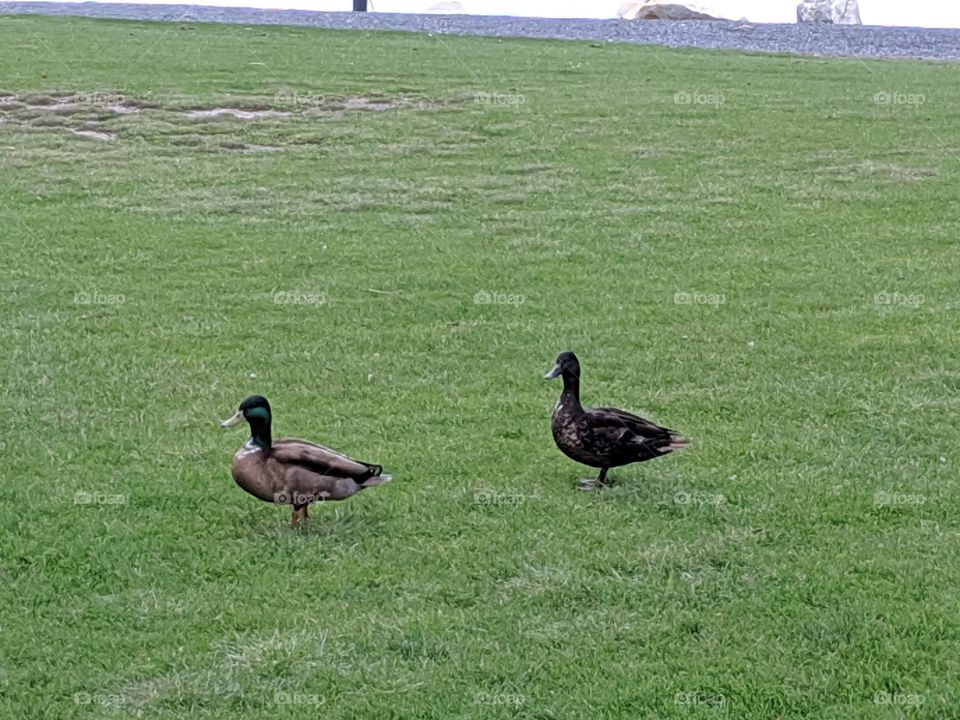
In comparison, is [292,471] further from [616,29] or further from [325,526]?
[616,29]

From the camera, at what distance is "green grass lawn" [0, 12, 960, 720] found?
5.82 meters

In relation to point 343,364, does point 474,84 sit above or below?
above

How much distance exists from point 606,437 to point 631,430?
151 mm

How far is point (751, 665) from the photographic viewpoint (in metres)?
5.74

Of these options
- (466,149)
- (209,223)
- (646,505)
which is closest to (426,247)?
(209,223)

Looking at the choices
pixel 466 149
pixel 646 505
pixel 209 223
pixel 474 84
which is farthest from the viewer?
pixel 474 84

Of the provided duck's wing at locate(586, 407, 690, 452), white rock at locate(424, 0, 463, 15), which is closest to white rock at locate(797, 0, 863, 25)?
white rock at locate(424, 0, 463, 15)

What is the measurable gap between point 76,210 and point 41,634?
9.46m

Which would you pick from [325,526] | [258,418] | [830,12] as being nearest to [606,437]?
[325,526]

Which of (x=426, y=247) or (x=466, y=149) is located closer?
(x=426, y=247)

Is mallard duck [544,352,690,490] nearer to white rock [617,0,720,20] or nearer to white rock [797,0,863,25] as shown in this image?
white rock [617,0,720,20]

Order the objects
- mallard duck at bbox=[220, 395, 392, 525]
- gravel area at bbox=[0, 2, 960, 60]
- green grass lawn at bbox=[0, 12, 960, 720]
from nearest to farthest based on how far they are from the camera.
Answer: green grass lawn at bbox=[0, 12, 960, 720] < mallard duck at bbox=[220, 395, 392, 525] < gravel area at bbox=[0, 2, 960, 60]

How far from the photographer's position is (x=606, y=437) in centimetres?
744

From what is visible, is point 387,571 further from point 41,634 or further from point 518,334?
point 518,334
